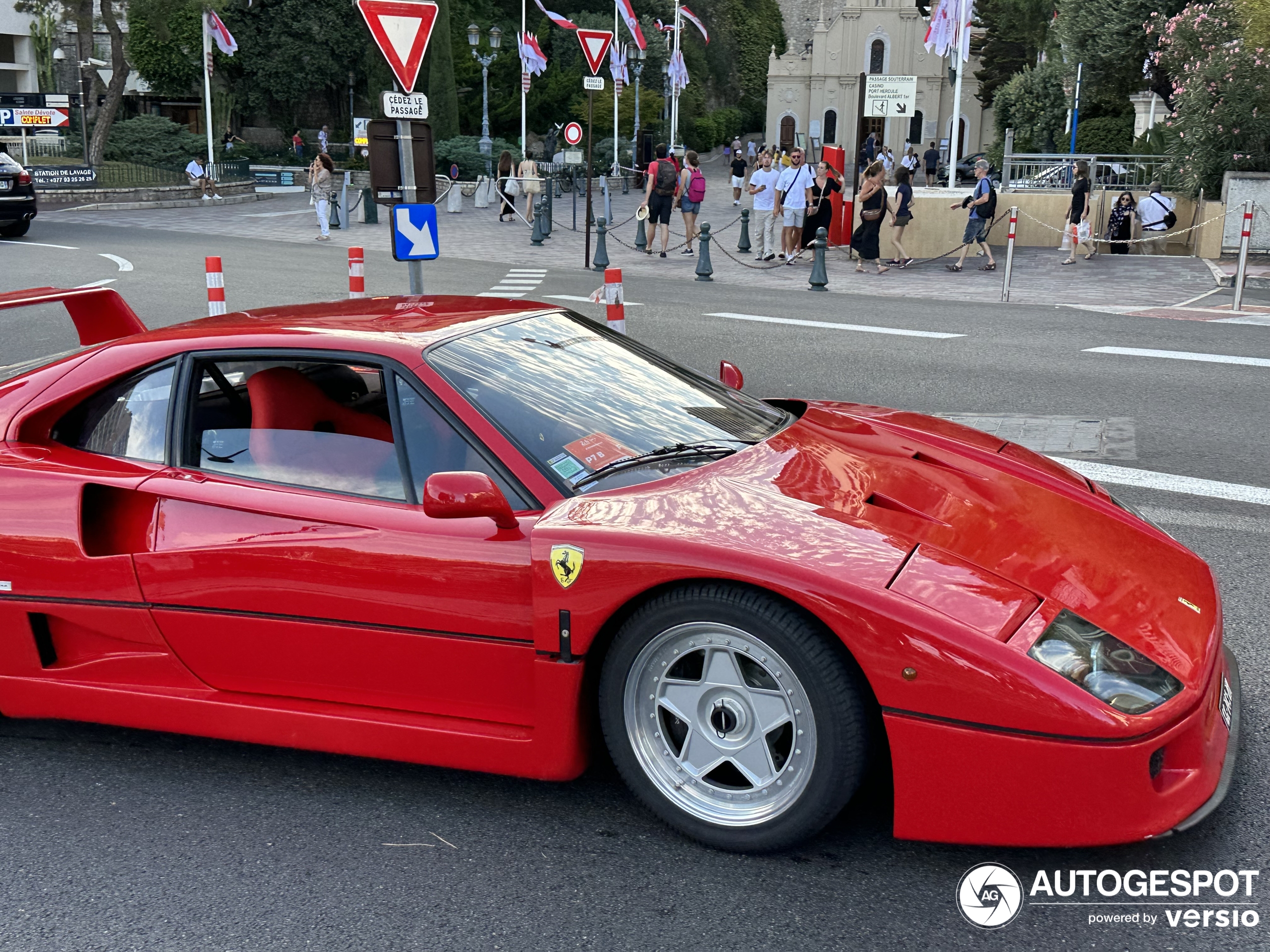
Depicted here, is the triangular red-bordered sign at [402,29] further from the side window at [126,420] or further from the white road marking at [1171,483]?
the white road marking at [1171,483]

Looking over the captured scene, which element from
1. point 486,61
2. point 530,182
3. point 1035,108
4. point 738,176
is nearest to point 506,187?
point 530,182

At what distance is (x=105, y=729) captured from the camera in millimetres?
3916

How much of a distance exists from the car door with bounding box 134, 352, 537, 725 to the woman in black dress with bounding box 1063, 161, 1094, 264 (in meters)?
18.4

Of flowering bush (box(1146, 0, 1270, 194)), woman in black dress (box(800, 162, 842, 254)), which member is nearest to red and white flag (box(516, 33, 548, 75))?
flowering bush (box(1146, 0, 1270, 194))

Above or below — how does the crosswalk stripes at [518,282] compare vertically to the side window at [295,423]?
below

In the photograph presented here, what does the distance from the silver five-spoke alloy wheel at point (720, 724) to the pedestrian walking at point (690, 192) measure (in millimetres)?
18881

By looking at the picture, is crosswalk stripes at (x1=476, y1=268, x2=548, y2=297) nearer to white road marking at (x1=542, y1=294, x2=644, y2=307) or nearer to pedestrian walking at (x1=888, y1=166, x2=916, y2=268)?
white road marking at (x1=542, y1=294, x2=644, y2=307)

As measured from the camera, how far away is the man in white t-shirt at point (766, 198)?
1959 cm

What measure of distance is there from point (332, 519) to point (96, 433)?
98cm

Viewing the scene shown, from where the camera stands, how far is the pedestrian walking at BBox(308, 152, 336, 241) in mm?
24250

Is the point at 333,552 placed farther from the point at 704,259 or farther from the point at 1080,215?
the point at 1080,215

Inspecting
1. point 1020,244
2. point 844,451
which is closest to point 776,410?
point 844,451

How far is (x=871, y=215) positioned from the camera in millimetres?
18891

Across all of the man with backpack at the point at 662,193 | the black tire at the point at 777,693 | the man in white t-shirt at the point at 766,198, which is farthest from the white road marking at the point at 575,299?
the black tire at the point at 777,693
